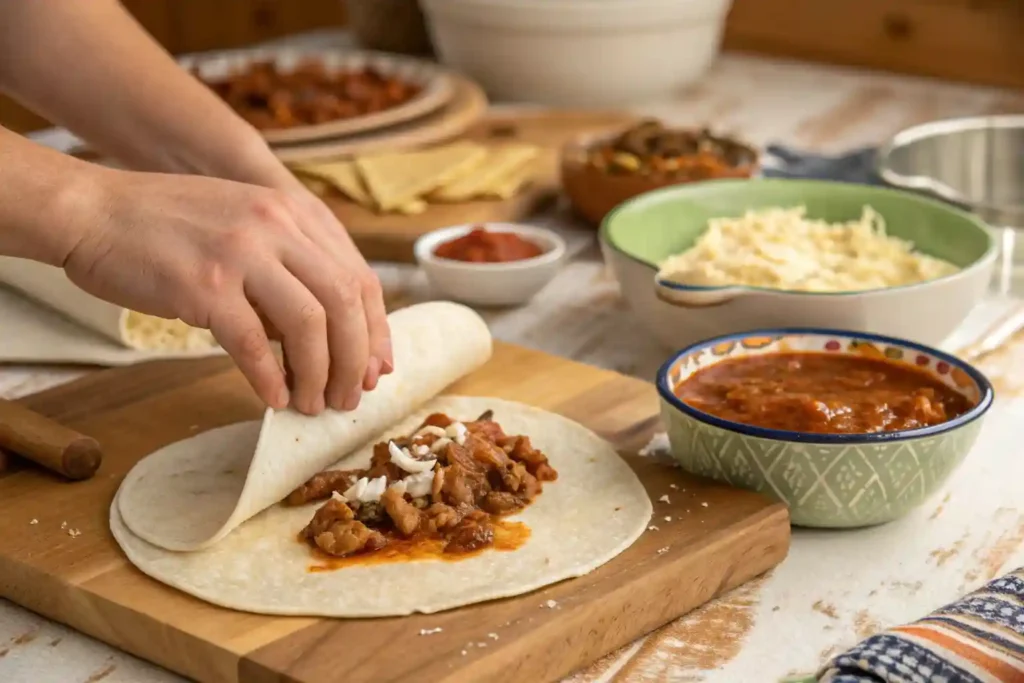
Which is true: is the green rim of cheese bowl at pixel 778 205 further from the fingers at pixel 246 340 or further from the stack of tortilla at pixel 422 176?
the fingers at pixel 246 340

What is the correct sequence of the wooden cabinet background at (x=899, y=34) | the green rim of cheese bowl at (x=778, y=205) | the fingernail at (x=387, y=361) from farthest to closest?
the wooden cabinet background at (x=899, y=34) < the green rim of cheese bowl at (x=778, y=205) < the fingernail at (x=387, y=361)

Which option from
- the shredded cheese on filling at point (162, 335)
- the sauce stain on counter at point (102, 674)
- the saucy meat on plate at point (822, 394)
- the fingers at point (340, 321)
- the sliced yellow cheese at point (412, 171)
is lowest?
the sauce stain on counter at point (102, 674)

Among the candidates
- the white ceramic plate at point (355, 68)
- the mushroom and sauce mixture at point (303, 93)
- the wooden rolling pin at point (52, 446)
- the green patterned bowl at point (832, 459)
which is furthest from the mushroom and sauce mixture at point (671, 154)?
the wooden rolling pin at point (52, 446)

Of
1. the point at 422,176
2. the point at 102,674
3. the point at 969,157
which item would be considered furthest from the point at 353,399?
the point at 969,157

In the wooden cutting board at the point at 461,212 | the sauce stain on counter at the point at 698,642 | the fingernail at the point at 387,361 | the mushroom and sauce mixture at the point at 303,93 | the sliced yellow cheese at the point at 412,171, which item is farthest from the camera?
the mushroom and sauce mixture at the point at 303,93

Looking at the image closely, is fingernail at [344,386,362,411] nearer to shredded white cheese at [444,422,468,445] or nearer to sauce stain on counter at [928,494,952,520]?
shredded white cheese at [444,422,468,445]

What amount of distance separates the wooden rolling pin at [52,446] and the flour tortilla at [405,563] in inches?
4.4

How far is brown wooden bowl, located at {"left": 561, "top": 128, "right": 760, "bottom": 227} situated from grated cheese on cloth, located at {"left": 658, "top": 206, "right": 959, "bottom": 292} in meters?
0.33

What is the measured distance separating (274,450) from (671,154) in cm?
157

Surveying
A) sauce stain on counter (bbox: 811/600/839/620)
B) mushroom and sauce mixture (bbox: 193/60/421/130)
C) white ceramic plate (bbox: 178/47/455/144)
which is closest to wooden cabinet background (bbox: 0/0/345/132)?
white ceramic plate (bbox: 178/47/455/144)

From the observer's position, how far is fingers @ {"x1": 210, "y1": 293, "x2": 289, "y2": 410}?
73.0 inches

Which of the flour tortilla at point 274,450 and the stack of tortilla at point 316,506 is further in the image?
the flour tortilla at point 274,450

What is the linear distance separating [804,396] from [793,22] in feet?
10.7

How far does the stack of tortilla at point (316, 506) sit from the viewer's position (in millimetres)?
1714
